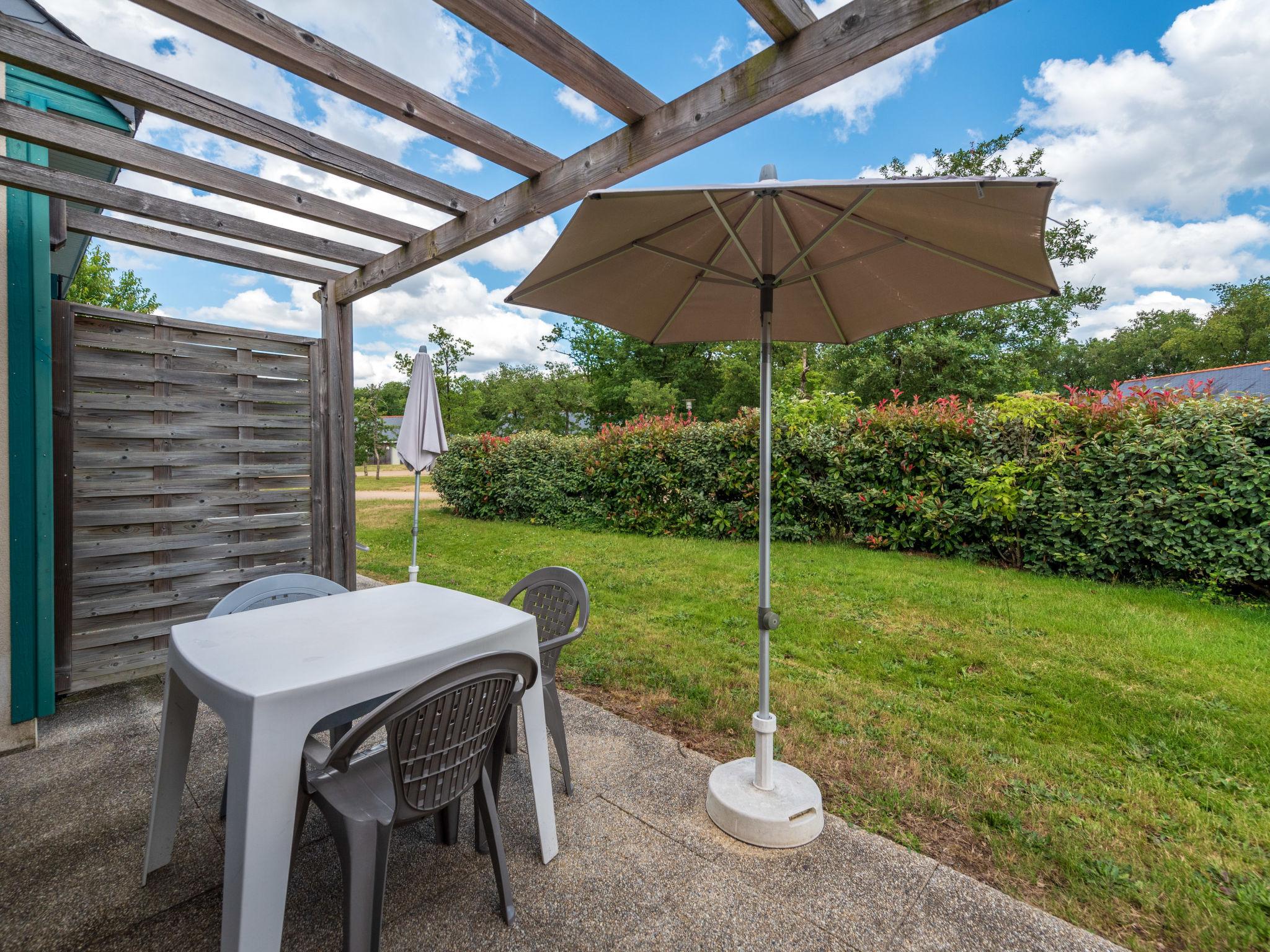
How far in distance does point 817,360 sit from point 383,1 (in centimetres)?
2152

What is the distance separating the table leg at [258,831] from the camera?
4.02ft

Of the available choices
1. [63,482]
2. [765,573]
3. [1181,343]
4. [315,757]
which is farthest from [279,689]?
[1181,343]

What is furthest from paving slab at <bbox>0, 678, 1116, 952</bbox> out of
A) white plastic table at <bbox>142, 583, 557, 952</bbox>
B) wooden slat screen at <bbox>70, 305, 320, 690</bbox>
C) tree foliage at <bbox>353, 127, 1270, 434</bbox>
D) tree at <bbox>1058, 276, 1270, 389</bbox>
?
tree at <bbox>1058, 276, 1270, 389</bbox>

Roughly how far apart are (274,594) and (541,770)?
5.13 ft

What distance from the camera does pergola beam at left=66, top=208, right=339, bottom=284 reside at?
3053 millimetres

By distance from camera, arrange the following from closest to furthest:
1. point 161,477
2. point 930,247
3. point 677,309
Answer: point 930,247, point 677,309, point 161,477

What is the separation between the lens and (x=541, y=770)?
1.83 metres

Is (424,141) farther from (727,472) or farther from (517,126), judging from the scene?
(727,472)

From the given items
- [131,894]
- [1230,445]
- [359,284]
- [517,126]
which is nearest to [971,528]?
[1230,445]

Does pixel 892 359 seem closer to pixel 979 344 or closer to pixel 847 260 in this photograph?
pixel 979 344

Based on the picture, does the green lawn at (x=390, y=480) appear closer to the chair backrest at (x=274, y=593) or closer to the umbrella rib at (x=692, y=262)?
the chair backrest at (x=274, y=593)

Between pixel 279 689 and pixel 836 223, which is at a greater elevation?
pixel 836 223

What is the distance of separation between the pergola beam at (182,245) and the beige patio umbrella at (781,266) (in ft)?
7.88

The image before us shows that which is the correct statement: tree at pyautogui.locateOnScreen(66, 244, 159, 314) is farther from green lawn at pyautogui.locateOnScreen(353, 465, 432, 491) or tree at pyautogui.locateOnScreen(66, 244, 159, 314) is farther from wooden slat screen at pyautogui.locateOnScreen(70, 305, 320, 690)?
wooden slat screen at pyautogui.locateOnScreen(70, 305, 320, 690)
